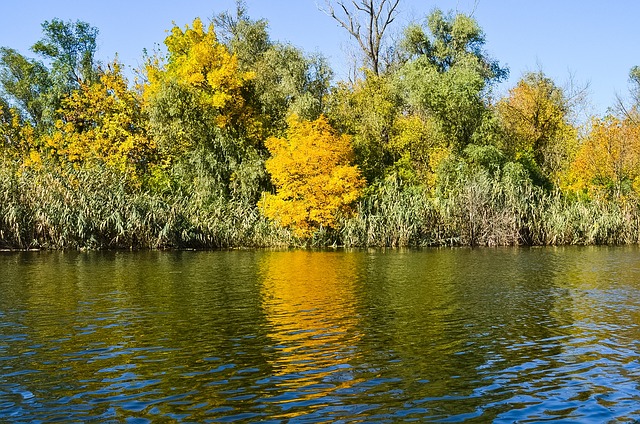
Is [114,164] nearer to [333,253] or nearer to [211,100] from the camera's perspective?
[211,100]

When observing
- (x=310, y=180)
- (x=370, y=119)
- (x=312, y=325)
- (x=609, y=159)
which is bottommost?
(x=312, y=325)

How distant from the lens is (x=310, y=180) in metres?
41.2

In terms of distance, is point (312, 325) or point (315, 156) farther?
point (315, 156)

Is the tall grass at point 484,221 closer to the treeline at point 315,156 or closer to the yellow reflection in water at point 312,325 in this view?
the treeline at point 315,156

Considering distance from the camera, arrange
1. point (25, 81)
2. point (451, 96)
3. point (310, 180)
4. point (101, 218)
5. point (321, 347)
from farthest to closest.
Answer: point (25, 81), point (451, 96), point (310, 180), point (101, 218), point (321, 347)

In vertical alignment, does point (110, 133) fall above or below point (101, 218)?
above

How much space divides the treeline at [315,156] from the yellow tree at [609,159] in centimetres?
12

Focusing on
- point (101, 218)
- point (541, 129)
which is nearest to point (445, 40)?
point (541, 129)

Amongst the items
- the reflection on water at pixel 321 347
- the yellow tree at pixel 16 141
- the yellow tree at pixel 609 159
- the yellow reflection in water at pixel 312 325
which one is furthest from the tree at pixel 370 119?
the reflection on water at pixel 321 347

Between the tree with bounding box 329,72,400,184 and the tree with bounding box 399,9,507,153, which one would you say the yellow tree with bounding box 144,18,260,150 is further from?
the tree with bounding box 399,9,507,153

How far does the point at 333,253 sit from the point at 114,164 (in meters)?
22.8

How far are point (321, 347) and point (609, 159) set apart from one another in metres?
45.2

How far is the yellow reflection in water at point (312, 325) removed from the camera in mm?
9570

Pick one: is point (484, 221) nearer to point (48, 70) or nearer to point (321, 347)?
point (321, 347)
